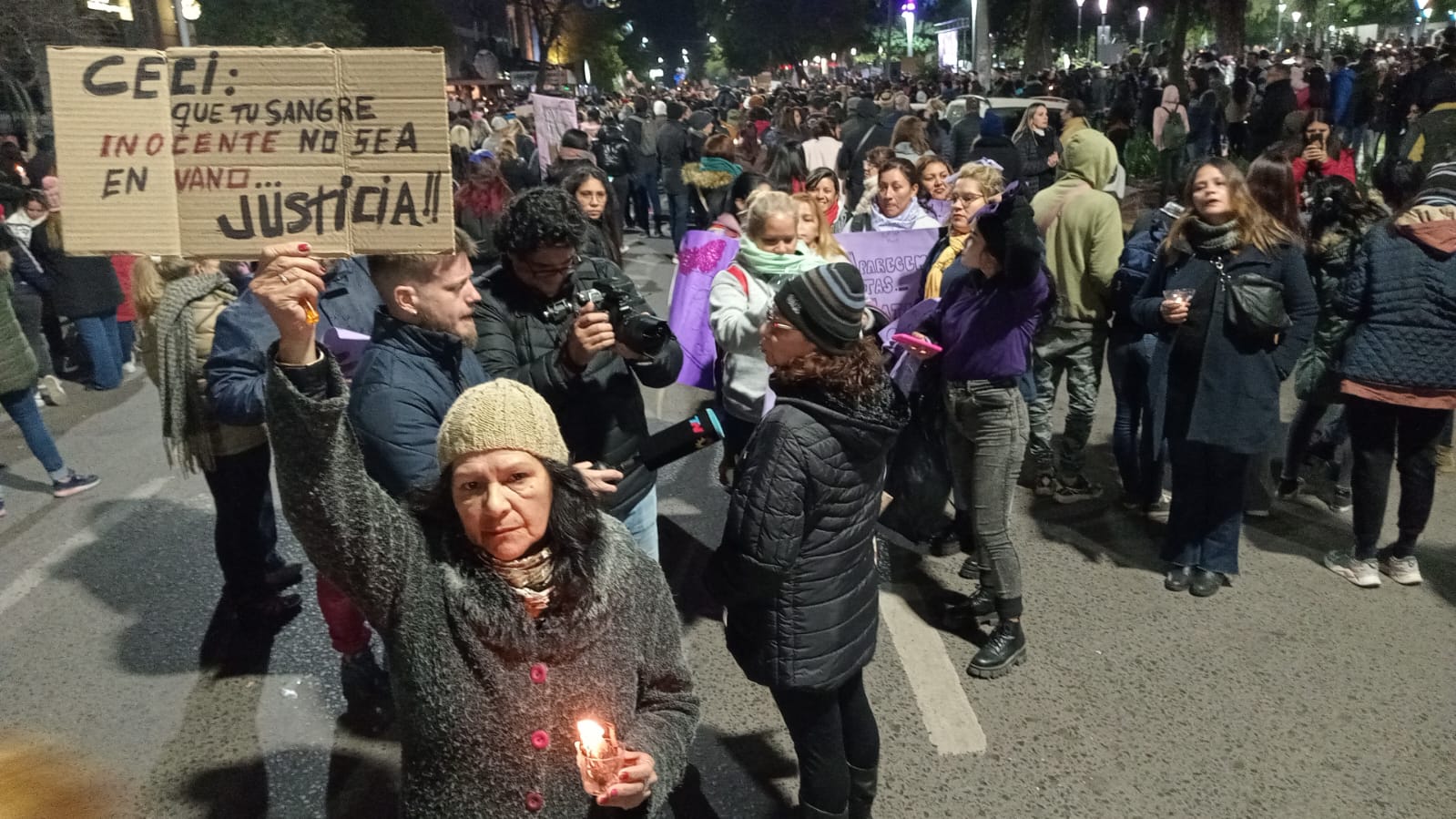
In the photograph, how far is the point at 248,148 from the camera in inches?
81.5

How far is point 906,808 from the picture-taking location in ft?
10.8

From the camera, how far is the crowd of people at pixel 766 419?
1.79 meters

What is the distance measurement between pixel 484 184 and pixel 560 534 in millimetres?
4224

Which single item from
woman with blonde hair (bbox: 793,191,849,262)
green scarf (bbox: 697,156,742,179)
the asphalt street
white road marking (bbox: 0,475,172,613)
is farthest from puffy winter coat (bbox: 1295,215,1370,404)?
white road marking (bbox: 0,475,172,613)

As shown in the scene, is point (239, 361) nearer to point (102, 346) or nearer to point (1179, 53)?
point (102, 346)

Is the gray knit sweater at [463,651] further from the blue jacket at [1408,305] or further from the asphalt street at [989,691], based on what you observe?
the blue jacket at [1408,305]

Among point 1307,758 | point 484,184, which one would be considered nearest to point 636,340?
point 1307,758

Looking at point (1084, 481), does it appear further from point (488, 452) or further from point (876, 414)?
point (488, 452)

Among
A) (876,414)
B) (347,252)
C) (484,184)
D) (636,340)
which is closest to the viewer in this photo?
(347,252)

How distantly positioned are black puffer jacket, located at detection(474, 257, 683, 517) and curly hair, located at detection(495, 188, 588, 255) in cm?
16

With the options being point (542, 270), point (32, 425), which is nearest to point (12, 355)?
point (32, 425)

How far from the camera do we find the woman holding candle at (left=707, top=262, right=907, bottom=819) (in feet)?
8.50

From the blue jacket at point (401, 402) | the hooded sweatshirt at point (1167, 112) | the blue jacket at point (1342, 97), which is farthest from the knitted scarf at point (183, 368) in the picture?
the blue jacket at point (1342, 97)

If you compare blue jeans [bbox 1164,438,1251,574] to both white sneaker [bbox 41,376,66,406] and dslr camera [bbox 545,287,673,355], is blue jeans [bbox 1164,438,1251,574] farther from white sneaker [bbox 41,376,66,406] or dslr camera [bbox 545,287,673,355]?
white sneaker [bbox 41,376,66,406]
